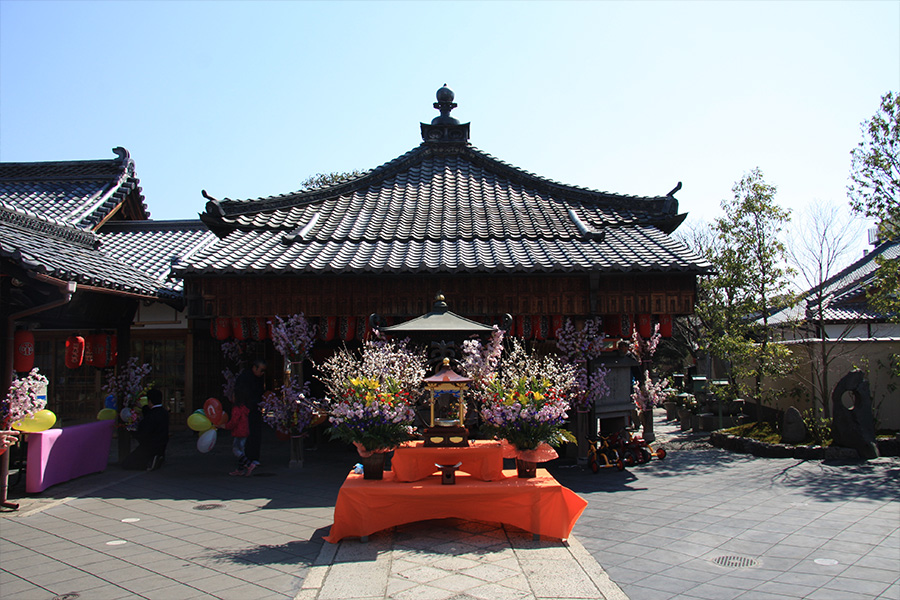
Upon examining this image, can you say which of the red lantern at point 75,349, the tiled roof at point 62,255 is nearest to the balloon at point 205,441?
the red lantern at point 75,349

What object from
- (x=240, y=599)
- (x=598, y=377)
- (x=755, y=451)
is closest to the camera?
(x=240, y=599)

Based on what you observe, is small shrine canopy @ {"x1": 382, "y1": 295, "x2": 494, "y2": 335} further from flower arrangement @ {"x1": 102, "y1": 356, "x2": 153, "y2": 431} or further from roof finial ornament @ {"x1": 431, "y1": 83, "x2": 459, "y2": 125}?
roof finial ornament @ {"x1": 431, "y1": 83, "x2": 459, "y2": 125}

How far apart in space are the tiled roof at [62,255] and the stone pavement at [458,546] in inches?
131

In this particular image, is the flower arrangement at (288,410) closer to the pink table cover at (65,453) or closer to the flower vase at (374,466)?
the pink table cover at (65,453)

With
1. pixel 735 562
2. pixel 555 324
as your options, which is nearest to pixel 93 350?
pixel 555 324

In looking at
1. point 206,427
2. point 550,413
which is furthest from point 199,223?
point 550,413

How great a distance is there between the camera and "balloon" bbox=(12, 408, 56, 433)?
28.8ft

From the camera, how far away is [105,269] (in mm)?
11523

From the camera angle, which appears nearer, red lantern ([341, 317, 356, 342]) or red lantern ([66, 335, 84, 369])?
red lantern ([66, 335, 84, 369])

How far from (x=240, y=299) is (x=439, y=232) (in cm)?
409

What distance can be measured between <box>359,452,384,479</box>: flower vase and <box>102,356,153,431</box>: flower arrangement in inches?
261

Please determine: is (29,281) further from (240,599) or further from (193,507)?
(240,599)

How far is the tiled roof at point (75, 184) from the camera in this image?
1734 cm

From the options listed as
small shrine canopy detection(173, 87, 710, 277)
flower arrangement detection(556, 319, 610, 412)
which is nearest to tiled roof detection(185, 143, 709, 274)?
small shrine canopy detection(173, 87, 710, 277)
